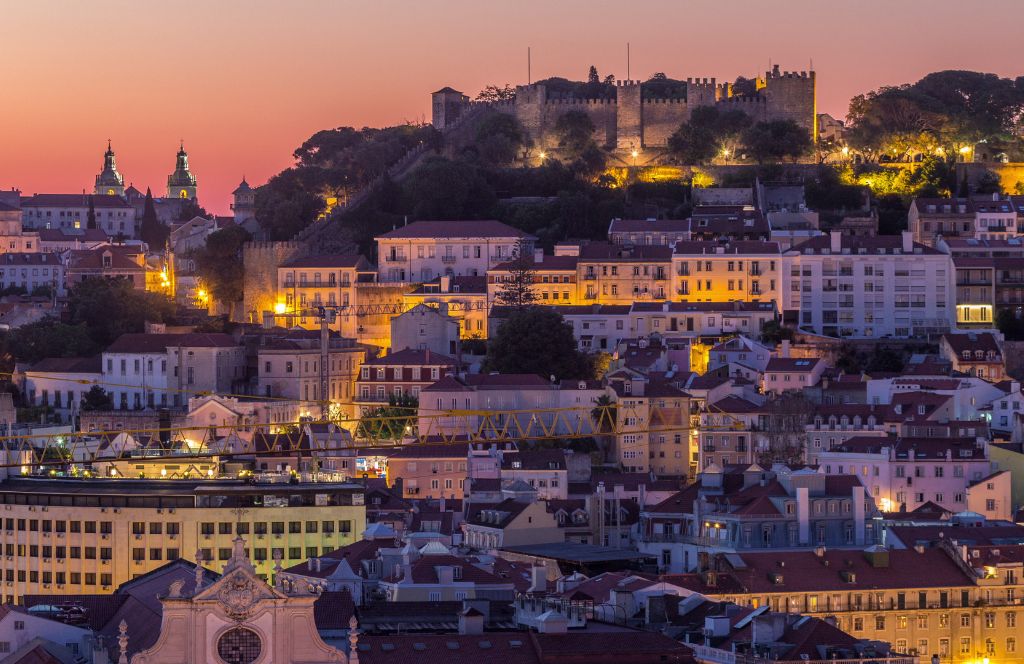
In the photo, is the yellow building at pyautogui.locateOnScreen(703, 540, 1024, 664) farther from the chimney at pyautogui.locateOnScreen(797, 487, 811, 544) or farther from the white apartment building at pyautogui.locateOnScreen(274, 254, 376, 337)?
the white apartment building at pyautogui.locateOnScreen(274, 254, 376, 337)

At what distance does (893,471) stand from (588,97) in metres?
39.7

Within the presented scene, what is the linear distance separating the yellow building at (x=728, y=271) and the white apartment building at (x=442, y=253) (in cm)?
770

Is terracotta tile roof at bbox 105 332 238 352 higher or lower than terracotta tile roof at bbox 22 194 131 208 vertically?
lower

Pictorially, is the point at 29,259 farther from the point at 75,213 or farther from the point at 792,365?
the point at 792,365

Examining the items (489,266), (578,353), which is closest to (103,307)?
(489,266)

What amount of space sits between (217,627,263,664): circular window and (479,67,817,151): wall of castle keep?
62.6m

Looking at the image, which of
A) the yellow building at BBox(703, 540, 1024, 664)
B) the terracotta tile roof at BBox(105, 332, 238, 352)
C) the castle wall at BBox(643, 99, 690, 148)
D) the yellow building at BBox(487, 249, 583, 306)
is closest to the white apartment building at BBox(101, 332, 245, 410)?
the terracotta tile roof at BBox(105, 332, 238, 352)

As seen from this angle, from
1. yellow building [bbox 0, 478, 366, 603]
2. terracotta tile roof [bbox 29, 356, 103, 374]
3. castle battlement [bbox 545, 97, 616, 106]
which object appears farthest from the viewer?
castle battlement [bbox 545, 97, 616, 106]

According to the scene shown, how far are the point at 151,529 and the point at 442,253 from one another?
31780mm

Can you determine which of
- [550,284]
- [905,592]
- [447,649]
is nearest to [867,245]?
[550,284]

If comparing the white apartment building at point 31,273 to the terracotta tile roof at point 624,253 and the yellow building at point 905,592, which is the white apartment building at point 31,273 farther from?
the yellow building at point 905,592

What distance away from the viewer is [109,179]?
163000mm

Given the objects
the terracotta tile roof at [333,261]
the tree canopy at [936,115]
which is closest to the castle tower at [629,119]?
the tree canopy at [936,115]

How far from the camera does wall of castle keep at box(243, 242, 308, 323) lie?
91.5 m
